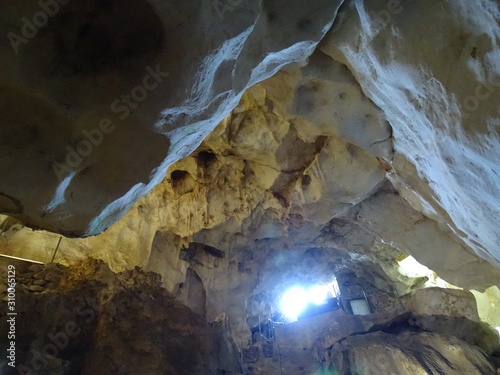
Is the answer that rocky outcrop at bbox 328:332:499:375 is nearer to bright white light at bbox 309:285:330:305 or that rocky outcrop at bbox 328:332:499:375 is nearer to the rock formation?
the rock formation

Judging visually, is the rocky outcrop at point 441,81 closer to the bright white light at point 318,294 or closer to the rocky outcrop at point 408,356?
the rocky outcrop at point 408,356

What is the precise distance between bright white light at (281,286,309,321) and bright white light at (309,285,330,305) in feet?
1.13

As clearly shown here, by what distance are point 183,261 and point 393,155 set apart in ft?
22.5

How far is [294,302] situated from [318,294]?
1.76m

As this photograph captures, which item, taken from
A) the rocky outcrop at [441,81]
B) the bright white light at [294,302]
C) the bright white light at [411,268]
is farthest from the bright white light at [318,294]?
the rocky outcrop at [441,81]

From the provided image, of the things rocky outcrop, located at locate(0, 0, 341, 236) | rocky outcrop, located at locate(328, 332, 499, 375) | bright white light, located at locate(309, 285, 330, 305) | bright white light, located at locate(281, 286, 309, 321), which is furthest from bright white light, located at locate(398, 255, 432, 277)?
rocky outcrop, located at locate(0, 0, 341, 236)

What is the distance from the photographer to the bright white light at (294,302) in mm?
16656

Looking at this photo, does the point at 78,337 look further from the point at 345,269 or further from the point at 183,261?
the point at 345,269

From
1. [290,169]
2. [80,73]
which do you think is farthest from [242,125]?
[80,73]

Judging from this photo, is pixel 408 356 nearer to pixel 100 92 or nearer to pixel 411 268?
pixel 411 268

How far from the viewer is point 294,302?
1739 centimetres

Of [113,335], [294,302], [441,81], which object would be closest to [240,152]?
[113,335]

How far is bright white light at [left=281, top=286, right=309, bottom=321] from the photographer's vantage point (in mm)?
16656

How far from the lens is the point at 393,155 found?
5.61 meters
